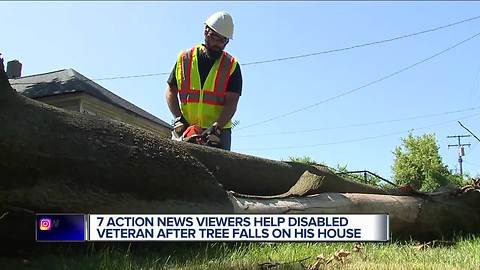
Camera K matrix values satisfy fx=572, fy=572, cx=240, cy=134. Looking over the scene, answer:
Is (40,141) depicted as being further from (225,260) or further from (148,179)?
(225,260)

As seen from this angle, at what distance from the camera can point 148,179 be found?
11.6ft

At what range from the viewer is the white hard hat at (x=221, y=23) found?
4.94 meters

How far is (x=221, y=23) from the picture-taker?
4.93m

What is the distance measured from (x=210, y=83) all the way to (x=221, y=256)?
6.58 feet

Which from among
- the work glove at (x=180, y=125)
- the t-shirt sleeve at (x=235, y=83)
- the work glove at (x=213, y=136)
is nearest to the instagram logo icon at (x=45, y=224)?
the work glove at (x=213, y=136)

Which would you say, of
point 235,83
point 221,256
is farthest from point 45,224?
point 235,83

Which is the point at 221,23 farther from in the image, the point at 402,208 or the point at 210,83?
the point at 402,208

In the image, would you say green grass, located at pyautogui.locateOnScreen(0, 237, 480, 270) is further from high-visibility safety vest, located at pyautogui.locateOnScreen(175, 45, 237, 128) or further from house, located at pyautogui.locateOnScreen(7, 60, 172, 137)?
house, located at pyautogui.locateOnScreen(7, 60, 172, 137)

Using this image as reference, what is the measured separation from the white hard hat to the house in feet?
42.8

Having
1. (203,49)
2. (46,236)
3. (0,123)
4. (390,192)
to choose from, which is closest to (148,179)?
(46,236)
